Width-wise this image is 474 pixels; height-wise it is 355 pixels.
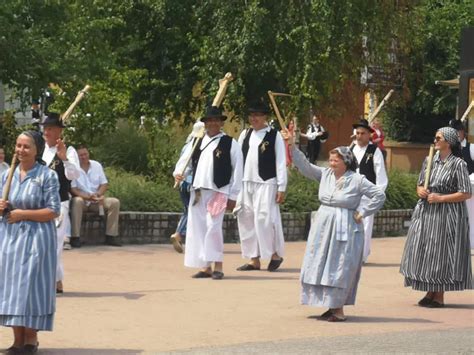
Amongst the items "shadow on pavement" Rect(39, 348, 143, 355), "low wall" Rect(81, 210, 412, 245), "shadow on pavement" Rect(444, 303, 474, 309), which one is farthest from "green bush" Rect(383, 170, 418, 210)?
"shadow on pavement" Rect(39, 348, 143, 355)

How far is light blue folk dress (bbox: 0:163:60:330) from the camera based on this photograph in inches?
364

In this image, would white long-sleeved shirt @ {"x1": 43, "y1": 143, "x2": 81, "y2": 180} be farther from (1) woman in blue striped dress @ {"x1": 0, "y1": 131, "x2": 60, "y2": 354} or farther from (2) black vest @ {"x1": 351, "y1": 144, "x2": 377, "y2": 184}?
(2) black vest @ {"x1": 351, "y1": 144, "x2": 377, "y2": 184}

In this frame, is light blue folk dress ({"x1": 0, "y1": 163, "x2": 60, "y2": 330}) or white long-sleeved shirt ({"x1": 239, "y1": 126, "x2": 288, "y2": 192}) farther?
white long-sleeved shirt ({"x1": 239, "y1": 126, "x2": 288, "y2": 192})

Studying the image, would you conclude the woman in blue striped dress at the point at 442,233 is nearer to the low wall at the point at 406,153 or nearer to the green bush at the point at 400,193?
the green bush at the point at 400,193

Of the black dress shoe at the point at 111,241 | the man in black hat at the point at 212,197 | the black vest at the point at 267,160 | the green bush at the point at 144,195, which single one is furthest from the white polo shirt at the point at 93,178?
the man in black hat at the point at 212,197

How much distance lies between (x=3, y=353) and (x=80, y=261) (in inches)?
244

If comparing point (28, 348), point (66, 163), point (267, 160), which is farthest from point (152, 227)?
point (28, 348)

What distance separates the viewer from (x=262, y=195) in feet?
49.9

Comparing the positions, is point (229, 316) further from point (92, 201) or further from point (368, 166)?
point (92, 201)

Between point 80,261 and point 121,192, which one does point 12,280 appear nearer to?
point 80,261

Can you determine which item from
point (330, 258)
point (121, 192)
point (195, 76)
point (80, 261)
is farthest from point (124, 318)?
point (195, 76)

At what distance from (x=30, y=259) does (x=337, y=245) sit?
9.79ft

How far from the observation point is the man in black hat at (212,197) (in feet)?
46.9

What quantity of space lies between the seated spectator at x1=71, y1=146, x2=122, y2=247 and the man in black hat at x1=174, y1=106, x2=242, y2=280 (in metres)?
2.88
